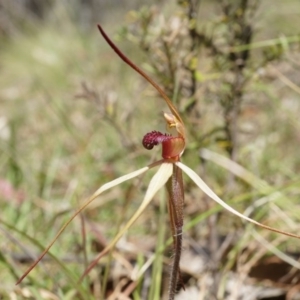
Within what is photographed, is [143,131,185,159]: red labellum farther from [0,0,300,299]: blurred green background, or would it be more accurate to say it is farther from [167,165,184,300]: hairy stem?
[0,0,300,299]: blurred green background

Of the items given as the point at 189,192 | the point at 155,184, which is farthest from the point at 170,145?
the point at 189,192

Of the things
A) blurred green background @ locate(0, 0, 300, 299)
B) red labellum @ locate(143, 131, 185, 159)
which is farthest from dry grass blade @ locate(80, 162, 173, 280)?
blurred green background @ locate(0, 0, 300, 299)

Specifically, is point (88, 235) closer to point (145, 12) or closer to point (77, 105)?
point (145, 12)

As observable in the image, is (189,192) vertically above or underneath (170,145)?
above

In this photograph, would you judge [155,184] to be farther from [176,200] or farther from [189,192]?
[189,192]

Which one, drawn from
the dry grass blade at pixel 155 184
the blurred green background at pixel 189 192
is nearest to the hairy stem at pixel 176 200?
the dry grass blade at pixel 155 184

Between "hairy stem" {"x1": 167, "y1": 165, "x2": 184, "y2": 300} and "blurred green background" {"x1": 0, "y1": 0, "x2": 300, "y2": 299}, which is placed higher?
"blurred green background" {"x1": 0, "y1": 0, "x2": 300, "y2": 299}

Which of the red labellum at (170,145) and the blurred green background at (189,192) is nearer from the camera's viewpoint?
the red labellum at (170,145)

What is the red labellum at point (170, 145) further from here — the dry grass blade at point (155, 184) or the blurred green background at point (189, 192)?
the blurred green background at point (189, 192)

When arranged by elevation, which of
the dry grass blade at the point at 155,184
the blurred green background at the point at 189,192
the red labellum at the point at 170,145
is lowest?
the dry grass blade at the point at 155,184

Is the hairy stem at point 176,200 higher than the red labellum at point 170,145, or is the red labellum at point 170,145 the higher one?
the red labellum at point 170,145

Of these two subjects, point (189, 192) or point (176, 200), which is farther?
point (189, 192)
